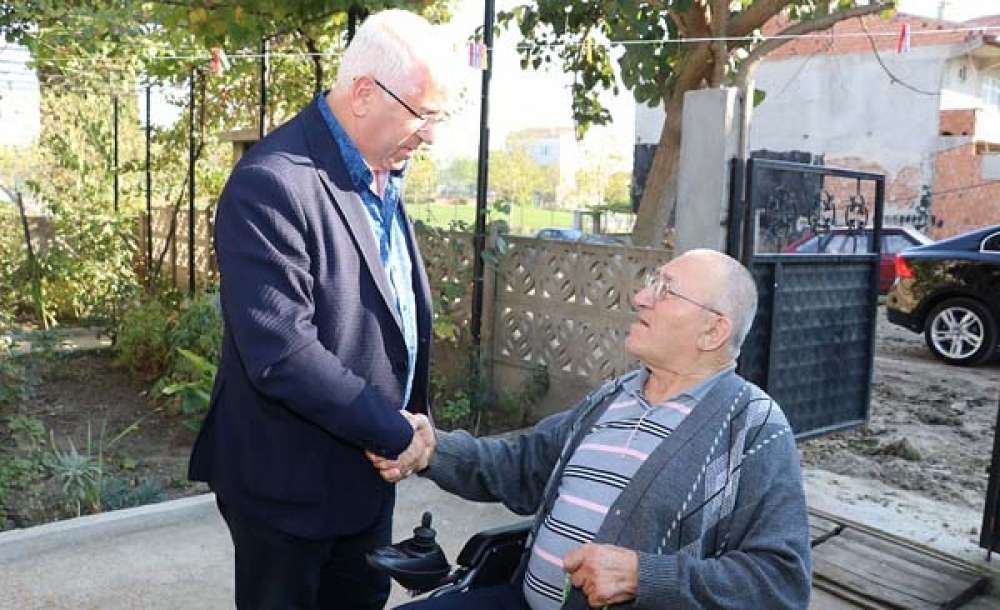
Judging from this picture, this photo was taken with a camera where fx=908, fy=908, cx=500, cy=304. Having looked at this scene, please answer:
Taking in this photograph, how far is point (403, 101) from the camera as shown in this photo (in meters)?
1.73

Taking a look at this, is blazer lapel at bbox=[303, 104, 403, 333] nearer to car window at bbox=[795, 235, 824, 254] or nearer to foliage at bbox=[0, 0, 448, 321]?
foliage at bbox=[0, 0, 448, 321]

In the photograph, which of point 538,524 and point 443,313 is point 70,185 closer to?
point 443,313

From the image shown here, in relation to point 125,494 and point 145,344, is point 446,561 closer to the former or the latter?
point 125,494

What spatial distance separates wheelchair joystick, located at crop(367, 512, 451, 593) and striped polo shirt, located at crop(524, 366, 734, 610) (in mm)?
201

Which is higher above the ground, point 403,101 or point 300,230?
point 403,101

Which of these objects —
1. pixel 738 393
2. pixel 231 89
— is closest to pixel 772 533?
pixel 738 393

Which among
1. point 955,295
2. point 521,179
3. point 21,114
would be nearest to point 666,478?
point 955,295

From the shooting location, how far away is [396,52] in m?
1.70

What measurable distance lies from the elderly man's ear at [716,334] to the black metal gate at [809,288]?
250 cm

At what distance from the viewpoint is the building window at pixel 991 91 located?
81.4 ft

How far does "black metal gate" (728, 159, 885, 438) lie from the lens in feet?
15.1

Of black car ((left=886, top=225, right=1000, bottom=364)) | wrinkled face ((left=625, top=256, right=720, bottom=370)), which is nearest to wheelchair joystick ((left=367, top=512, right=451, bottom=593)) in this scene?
wrinkled face ((left=625, top=256, right=720, bottom=370))

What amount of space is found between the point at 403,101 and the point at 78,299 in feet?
21.9

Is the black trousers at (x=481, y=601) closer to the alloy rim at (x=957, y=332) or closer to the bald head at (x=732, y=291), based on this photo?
the bald head at (x=732, y=291)
